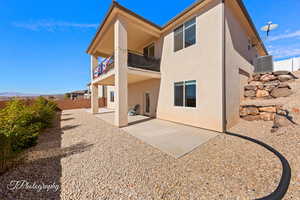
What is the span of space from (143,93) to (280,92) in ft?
29.5

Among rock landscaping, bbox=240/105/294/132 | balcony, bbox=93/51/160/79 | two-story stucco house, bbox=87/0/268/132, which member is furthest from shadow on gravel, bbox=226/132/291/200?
balcony, bbox=93/51/160/79

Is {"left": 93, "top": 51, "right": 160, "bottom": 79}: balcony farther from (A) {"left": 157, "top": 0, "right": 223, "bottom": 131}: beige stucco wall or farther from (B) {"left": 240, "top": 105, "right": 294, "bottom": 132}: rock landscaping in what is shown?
(B) {"left": 240, "top": 105, "right": 294, "bottom": 132}: rock landscaping

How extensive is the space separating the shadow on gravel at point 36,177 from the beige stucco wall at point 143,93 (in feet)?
20.6

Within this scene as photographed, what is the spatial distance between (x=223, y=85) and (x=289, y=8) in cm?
693

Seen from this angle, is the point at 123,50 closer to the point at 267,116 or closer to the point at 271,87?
the point at 267,116

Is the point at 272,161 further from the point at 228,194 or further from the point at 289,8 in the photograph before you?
the point at 289,8

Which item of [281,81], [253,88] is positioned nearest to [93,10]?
[253,88]

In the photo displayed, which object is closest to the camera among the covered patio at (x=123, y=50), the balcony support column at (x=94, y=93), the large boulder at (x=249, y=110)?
the large boulder at (x=249, y=110)

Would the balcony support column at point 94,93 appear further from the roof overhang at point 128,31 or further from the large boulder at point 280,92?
the large boulder at point 280,92

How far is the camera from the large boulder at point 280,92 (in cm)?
654

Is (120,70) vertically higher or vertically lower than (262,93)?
higher

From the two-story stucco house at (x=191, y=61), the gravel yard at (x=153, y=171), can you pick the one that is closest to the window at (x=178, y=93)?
the two-story stucco house at (x=191, y=61)

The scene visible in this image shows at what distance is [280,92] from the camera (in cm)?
672

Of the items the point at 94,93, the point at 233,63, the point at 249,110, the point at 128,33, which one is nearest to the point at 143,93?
the point at 128,33
